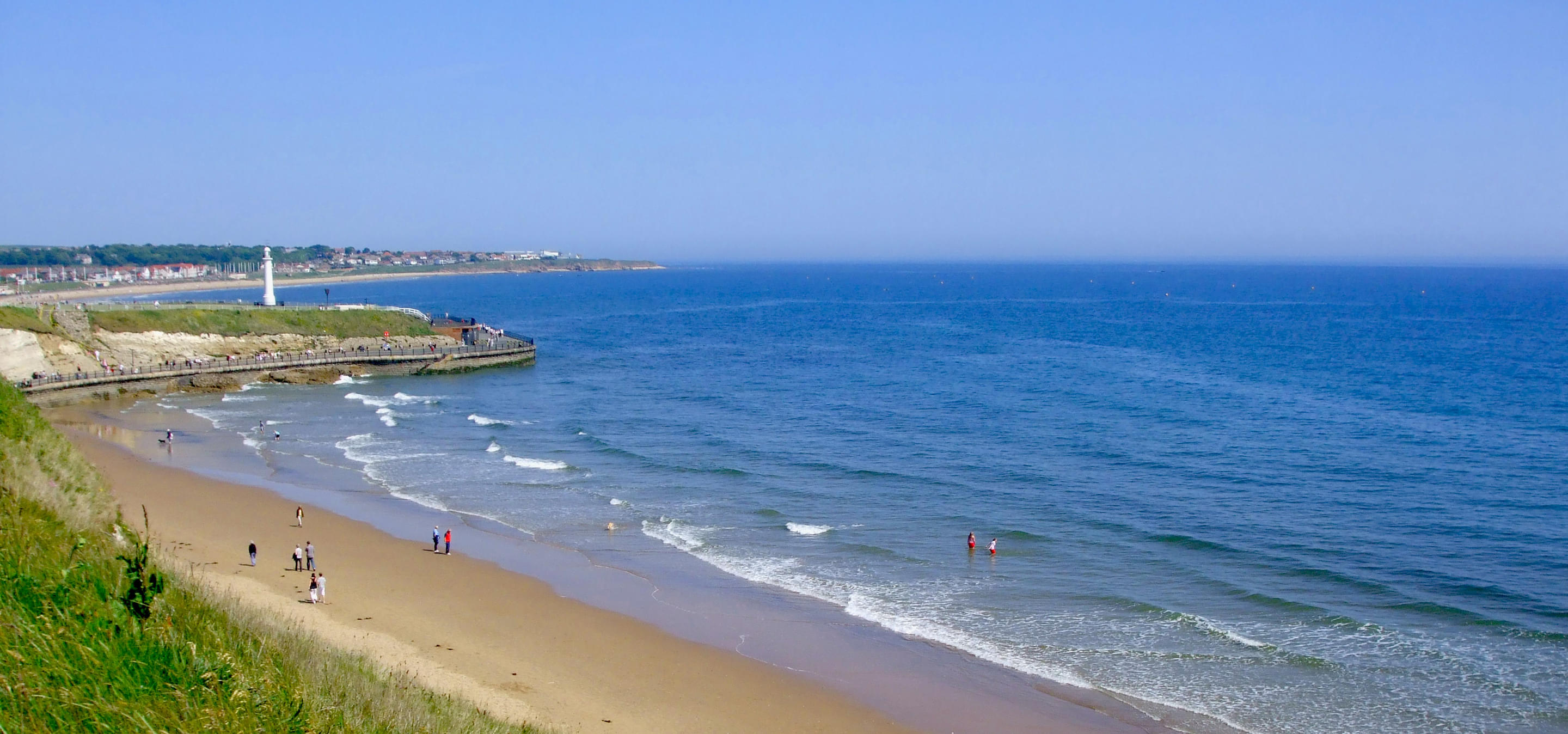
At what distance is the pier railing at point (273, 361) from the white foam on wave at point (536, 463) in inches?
1038

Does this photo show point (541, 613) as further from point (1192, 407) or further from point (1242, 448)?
point (1192, 407)

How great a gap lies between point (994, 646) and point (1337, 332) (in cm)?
8421

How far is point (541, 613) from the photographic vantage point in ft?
81.3

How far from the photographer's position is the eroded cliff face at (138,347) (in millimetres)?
55250

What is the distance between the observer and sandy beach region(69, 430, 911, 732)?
19562 mm

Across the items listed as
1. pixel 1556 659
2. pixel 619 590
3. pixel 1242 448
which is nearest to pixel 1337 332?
pixel 1242 448

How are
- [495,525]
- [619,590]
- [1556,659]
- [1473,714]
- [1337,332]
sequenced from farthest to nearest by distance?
[1337,332] → [495,525] → [619,590] → [1556,659] → [1473,714]

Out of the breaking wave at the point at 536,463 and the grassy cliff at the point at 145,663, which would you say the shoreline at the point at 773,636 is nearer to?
the breaking wave at the point at 536,463

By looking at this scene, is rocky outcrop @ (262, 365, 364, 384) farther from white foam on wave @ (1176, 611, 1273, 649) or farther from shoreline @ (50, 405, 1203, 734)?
white foam on wave @ (1176, 611, 1273, 649)

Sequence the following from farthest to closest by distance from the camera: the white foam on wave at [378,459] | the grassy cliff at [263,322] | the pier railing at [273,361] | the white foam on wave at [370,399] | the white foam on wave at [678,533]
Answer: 1. the grassy cliff at [263,322]
2. the white foam on wave at [370,399]
3. the pier railing at [273,361]
4. the white foam on wave at [378,459]
5. the white foam on wave at [678,533]

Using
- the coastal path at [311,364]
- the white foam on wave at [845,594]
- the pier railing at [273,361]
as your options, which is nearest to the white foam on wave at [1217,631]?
the white foam on wave at [845,594]

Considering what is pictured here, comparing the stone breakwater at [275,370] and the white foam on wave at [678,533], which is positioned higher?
the stone breakwater at [275,370]

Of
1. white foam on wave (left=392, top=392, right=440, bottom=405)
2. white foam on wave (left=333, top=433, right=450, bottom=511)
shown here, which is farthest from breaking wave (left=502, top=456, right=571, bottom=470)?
white foam on wave (left=392, top=392, right=440, bottom=405)

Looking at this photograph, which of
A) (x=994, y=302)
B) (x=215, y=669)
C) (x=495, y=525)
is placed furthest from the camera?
(x=994, y=302)
